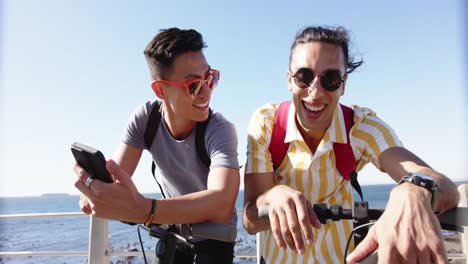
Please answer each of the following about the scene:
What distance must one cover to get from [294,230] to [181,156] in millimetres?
1345

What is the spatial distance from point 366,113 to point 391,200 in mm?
1232

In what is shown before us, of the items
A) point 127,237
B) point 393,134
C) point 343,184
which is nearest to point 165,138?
point 343,184

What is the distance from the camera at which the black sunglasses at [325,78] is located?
6.84ft

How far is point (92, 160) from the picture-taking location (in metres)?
1.50

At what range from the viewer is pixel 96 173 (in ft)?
5.18

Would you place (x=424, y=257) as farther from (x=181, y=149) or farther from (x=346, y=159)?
(x=181, y=149)

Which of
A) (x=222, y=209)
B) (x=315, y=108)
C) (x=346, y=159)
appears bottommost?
(x=222, y=209)

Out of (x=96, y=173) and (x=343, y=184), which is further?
(x=343, y=184)

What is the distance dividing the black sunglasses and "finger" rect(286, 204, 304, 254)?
1.12 m

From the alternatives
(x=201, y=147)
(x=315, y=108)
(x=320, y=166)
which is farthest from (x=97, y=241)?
(x=315, y=108)

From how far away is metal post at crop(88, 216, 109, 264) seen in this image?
12.5 ft

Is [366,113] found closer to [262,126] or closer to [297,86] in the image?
[297,86]

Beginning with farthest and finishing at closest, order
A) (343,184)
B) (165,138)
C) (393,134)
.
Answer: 1. (165,138)
2. (343,184)
3. (393,134)

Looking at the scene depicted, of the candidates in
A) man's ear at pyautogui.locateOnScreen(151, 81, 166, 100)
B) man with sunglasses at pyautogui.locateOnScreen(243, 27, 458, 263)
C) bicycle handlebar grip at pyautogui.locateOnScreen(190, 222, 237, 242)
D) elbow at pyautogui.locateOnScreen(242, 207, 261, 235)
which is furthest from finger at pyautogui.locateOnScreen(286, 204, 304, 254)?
man's ear at pyautogui.locateOnScreen(151, 81, 166, 100)
